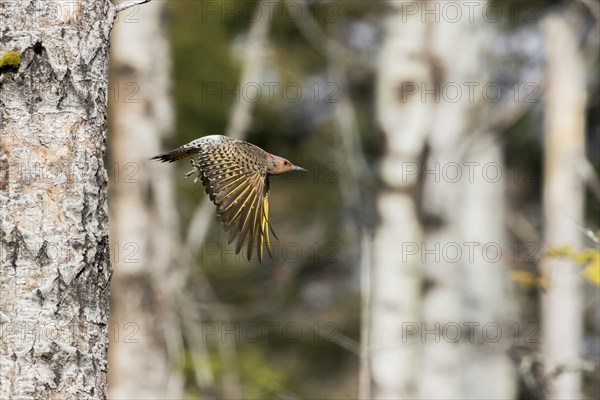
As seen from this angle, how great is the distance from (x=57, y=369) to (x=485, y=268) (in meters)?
11.6

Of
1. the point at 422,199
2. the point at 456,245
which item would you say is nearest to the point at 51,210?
the point at 422,199

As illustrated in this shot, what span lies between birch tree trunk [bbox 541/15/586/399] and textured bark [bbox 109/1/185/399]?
3.65 metres

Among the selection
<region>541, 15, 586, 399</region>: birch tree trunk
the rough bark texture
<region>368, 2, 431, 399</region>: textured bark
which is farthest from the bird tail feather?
<region>541, 15, 586, 399</region>: birch tree trunk

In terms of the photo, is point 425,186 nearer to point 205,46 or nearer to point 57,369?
point 57,369

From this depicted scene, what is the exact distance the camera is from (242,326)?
51.5 feet

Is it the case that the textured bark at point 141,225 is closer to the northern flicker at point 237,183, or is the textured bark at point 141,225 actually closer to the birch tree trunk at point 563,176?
the birch tree trunk at point 563,176

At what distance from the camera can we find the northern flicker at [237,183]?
3754 mm

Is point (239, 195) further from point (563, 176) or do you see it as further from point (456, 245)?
point (563, 176)

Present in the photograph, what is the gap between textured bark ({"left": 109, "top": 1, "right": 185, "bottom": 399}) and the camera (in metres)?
8.04

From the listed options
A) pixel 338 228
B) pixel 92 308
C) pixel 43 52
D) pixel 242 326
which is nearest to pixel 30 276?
pixel 92 308

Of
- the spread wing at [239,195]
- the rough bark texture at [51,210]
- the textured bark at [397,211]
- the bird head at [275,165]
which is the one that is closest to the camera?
the rough bark texture at [51,210]

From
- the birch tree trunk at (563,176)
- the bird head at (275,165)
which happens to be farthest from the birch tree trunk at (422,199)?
the bird head at (275,165)

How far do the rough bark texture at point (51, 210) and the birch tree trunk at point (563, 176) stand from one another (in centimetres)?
739

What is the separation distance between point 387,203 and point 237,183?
17.3 feet
